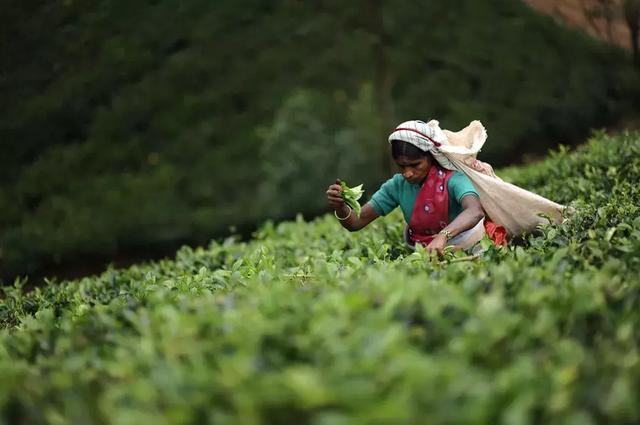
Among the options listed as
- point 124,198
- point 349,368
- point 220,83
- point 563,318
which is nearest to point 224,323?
point 349,368

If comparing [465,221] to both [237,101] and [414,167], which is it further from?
[237,101]

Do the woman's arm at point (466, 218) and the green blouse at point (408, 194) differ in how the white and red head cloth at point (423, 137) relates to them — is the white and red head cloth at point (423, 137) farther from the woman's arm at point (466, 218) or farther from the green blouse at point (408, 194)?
the woman's arm at point (466, 218)

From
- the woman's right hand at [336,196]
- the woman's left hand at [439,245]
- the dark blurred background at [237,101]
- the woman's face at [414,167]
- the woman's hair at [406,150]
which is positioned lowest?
the woman's left hand at [439,245]

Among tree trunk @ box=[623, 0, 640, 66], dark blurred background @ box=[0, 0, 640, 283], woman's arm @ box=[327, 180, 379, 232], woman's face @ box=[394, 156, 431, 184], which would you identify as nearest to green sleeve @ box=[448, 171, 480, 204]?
woman's face @ box=[394, 156, 431, 184]

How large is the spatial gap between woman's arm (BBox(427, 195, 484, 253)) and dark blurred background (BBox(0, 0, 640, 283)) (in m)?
3.99

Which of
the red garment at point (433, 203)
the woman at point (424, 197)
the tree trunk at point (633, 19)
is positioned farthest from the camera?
the tree trunk at point (633, 19)

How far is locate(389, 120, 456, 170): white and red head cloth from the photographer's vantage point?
11.7 feet

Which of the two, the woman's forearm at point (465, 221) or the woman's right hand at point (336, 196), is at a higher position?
the woman's right hand at point (336, 196)

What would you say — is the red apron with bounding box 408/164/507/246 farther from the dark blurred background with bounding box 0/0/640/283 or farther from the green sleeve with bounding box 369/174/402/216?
the dark blurred background with bounding box 0/0/640/283

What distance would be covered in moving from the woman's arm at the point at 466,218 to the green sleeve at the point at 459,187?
0.02m

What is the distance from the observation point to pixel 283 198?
25.0 feet

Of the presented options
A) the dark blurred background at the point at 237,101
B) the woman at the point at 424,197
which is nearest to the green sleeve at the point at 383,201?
the woman at the point at 424,197

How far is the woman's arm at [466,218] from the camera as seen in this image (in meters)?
3.44

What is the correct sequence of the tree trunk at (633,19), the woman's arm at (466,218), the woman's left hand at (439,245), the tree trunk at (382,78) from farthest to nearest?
the tree trunk at (633,19), the tree trunk at (382,78), the woman's arm at (466,218), the woman's left hand at (439,245)
